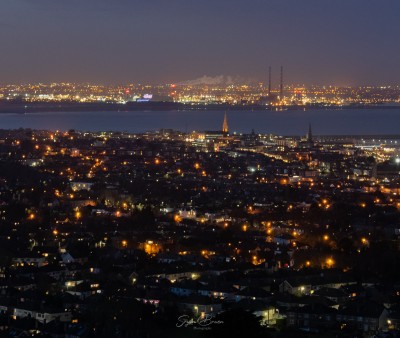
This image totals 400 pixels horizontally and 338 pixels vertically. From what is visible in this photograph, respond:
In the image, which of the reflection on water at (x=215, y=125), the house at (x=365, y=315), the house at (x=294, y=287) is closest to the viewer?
the house at (x=365, y=315)

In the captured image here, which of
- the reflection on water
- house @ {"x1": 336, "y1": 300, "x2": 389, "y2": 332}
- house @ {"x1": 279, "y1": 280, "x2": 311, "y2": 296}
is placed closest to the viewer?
house @ {"x1": 336, "y1": 300, "x2": 389, "y2": 332}

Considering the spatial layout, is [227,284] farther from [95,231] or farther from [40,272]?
[95,231]

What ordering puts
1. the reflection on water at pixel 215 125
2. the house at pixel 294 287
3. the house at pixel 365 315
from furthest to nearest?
the reflection on water at pixel 215 125 < the house at pixel 294 287 < the house at pixel 365 315

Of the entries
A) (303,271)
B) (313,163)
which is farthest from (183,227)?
(313,163)

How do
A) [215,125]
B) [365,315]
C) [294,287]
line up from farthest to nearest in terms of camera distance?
[215,125] < [294,287] < [365,315]

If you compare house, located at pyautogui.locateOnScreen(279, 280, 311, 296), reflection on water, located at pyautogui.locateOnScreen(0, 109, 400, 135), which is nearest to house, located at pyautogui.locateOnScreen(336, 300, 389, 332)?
house, located at pyautogui.locateOnScreen(279, 280, 311, 296)

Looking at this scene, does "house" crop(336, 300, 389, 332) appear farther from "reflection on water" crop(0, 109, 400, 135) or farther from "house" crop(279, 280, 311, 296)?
"reflection on water" crop(0, 109, 400, 135)

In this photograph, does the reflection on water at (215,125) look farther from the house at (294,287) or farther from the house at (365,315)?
the house at (365,315)

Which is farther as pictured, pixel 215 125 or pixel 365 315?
pixel 215 125

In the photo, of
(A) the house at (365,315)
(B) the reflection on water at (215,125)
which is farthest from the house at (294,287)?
(B) the reflection on water at (215,125)

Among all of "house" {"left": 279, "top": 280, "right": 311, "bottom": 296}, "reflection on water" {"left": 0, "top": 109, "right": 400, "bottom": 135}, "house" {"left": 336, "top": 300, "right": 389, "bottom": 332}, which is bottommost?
"reflection on water" {"left": 0, "top": 109, "right": 400, "bottom": 135}

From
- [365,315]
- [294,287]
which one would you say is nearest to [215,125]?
[294,287]

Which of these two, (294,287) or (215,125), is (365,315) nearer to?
(294,287)

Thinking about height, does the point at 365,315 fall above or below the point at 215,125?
above
